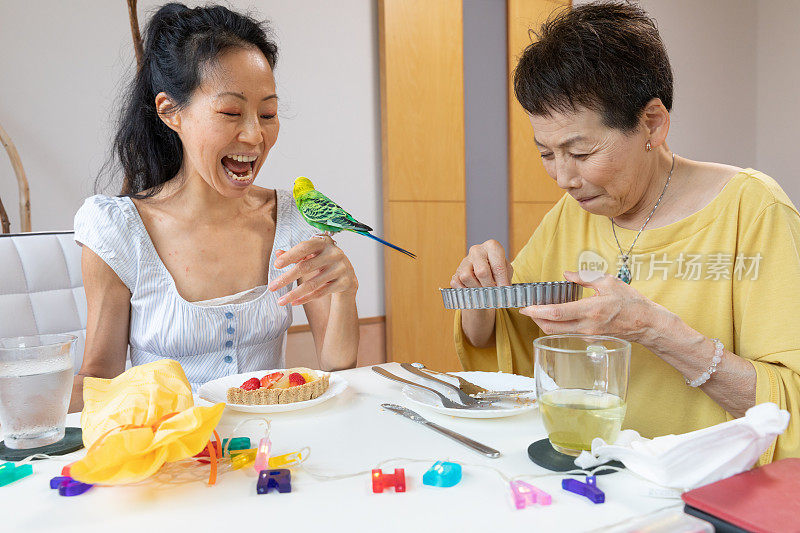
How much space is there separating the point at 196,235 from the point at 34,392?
91cm

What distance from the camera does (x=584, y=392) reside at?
2.56 feet

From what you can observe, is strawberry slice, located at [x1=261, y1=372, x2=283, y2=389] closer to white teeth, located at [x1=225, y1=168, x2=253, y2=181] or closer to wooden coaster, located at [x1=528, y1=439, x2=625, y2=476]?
wooden coaster, located at [x1=528, y1=439, x2=625, y2=476]

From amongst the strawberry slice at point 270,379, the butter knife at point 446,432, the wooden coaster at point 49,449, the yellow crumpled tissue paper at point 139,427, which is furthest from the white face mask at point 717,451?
the wooden coaster at point 49,449

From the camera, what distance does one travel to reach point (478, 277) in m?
1.35

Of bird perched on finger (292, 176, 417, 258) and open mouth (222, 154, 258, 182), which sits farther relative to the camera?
open mouth (222, 154, 258, 182)

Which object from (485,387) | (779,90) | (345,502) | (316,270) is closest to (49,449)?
(345,502)

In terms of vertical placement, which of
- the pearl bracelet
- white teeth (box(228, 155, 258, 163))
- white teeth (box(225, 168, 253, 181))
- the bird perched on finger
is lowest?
the pearl bracelet

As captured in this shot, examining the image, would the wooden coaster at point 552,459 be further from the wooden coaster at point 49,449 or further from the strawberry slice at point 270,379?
the wooden coaster at point 49,449

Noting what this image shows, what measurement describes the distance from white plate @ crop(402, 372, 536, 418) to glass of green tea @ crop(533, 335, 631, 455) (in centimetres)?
15

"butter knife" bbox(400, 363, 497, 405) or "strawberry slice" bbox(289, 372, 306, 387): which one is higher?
"strawberry slice" bbox(289, 372, 306, 387)

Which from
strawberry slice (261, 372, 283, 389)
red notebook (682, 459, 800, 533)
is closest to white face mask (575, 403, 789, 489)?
red notebook (682, 459, 800, 533)

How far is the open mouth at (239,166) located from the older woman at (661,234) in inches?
26.1

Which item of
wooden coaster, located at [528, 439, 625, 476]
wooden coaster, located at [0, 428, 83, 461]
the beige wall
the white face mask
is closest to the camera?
the white face mask

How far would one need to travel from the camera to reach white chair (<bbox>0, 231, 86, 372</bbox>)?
162 centimetres
